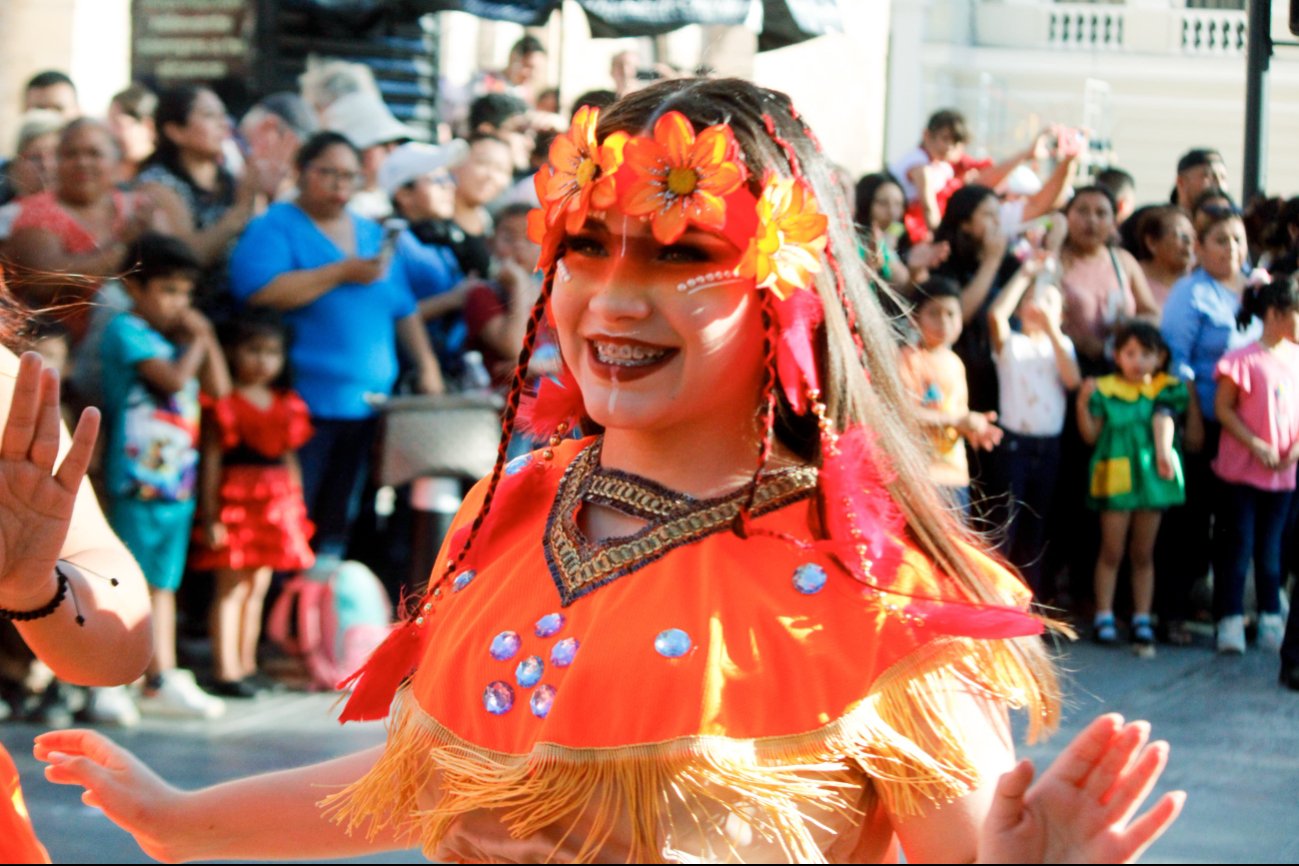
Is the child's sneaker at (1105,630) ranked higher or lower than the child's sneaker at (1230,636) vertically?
lower

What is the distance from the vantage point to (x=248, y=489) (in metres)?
5.51

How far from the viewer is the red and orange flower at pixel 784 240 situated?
6.74ft

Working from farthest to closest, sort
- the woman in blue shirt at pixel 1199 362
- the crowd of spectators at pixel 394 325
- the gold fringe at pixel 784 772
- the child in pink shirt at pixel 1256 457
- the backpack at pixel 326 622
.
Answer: the backpack at pixel 326 622 < the crowd of spectators at pixel 394 325 < the woman in blue shirt at pixel 1199 362 < the child in pink shirt at pixel 1256 457 < the gold fringe at pixel 784 772

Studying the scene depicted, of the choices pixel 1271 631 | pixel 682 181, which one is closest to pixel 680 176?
pixel 682 181

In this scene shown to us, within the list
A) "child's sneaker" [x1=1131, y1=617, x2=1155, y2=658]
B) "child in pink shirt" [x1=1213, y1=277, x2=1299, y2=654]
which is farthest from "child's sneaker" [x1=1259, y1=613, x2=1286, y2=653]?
"child's sneaker" [x1=1131, y1=617, x2=1155, y2=658]

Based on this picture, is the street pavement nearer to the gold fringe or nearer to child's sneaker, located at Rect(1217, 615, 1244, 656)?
child's sneaker, located at Rect(1217, 615, 1244, 656)

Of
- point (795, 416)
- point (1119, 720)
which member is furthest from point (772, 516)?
point (1119, 720)

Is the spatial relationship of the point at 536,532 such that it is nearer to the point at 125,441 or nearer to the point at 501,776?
the point at 501,776

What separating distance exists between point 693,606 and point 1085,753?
1.75ft

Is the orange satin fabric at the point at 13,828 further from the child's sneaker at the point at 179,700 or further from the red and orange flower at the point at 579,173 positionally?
the child's sneaker at the point at 179,700

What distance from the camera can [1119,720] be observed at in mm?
1624

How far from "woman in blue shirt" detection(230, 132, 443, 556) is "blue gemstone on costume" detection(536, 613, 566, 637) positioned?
12.2ft

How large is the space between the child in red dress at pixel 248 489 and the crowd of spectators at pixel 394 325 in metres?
0.01

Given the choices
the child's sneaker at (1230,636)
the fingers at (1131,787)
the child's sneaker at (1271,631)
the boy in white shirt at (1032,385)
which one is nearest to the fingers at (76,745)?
the fingers at (1131,787)
